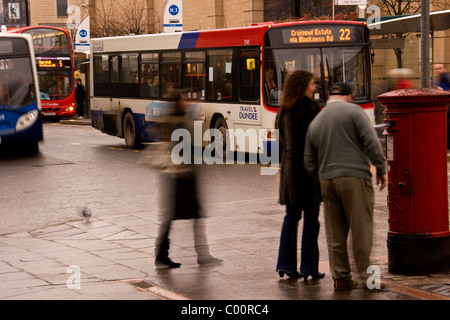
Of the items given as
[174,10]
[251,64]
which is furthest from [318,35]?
[174,10]

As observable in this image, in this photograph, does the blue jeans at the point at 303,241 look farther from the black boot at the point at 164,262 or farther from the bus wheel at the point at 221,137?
the bus wheel at the point at 221,137

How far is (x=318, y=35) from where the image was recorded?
18.0 metres

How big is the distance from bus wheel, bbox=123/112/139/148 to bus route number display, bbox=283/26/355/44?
6152mm

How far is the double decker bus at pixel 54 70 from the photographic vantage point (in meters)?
37.9

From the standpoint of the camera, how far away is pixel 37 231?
10891mm

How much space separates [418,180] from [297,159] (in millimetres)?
1033

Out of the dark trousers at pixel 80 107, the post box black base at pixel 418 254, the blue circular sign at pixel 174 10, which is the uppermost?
the blue circular sign at pixel 174 10

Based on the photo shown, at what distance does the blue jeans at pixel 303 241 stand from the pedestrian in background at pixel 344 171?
300 millimetres

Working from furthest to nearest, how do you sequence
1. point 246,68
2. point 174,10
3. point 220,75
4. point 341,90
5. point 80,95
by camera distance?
point 80,95
point 174,10
point 220,75
point 246,68
point 341,90

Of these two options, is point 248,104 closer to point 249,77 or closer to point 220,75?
point 249,77

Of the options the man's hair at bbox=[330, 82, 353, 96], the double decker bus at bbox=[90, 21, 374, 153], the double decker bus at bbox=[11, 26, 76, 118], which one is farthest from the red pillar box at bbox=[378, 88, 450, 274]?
the double decker bus at bbox=[11, 26, 76, 118]

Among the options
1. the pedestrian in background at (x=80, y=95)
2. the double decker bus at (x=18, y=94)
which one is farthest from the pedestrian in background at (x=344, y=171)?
the pedestrian in background at (x=80, y=95)

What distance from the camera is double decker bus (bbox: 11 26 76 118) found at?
3791cm
